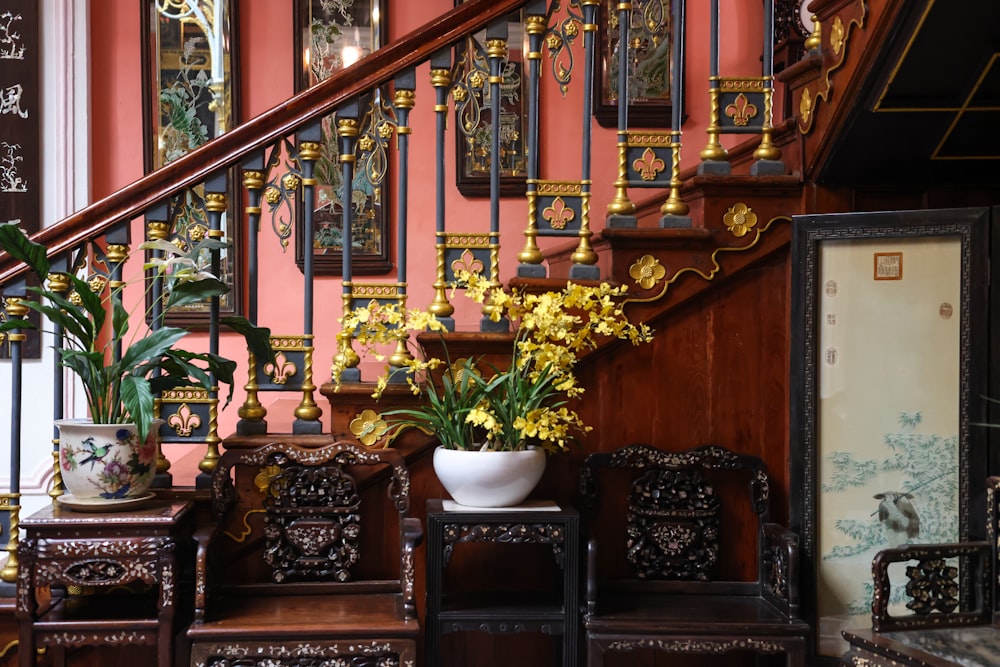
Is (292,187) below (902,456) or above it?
above

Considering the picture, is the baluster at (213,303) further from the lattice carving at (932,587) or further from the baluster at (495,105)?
the lattice carving at (932,587)

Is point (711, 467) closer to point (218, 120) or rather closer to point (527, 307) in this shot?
point (527, 307)

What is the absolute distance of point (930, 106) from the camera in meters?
2.77

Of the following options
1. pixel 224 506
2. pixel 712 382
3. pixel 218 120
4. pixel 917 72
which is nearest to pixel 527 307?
pixel 712 382

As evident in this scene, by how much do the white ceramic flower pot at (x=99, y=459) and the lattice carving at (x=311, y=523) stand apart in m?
0.44

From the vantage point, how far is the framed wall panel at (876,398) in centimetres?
288

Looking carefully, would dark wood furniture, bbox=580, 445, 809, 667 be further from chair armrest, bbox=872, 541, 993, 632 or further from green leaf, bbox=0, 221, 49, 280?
green leaf, bbox=0, 221, 49, 280

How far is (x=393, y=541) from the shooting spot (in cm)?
306

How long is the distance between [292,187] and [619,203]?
1007 millimetres

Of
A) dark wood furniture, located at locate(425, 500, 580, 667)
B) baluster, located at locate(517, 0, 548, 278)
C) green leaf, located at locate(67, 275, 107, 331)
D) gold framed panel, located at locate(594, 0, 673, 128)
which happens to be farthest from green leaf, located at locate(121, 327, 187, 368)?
gold framed panel, located at locate(594, 0, 673, 128)

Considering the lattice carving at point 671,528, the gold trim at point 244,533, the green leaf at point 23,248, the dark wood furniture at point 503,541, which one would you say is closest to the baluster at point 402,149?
the dark wood furniture at point 503,541

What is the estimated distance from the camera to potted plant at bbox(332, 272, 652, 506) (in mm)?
2752

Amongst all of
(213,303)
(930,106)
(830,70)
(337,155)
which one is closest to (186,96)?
(337,155)

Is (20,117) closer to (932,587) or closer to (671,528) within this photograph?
(671,528)
